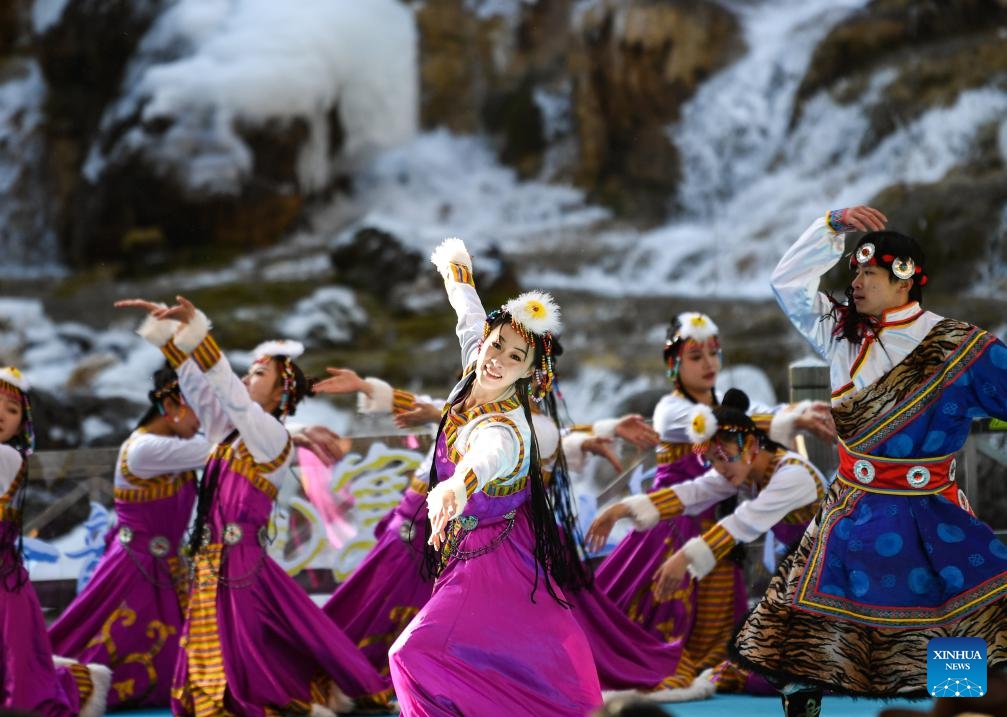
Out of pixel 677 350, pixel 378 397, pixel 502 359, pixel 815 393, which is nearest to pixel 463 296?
pixel 502 359

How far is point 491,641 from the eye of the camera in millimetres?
3254

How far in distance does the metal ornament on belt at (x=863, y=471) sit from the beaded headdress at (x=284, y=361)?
6.85 feet

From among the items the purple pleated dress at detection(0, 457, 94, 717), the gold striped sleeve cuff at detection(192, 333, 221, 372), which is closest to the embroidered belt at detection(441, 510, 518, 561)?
the gold striped sleeve cuff at detection(192, 333, 221, 372)

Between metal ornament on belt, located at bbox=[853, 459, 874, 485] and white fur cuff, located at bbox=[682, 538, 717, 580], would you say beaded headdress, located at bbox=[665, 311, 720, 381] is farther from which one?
→ metal ornament on belt, located at bbox=[853, 459, 874, 485]

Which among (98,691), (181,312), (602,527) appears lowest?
(98,691)

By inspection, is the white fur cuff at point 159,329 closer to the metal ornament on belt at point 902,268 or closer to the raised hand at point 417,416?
the raised hand at point 417,416

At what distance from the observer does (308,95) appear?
1261 centimetres

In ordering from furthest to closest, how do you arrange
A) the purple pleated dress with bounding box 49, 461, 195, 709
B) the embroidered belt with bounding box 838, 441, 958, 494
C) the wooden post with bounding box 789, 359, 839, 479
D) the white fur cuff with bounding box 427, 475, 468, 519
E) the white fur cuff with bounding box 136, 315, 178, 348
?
1. the wooden post with bounding box 789, 359, 839, 479
2. the purple pleated dress with bounding box 49, 461, 195, 709
3. the white fur cuff with bounding box 136, 315, 178, 348
4. the embroidered belt with bounding box 838, 441, 958, 494
5. the white fur cuff with bounding box 427, 475, 468, 519

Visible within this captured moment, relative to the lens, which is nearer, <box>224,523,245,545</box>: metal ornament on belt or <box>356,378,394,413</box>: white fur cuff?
<box>224,523,245,545</box>: metal ornament on belt

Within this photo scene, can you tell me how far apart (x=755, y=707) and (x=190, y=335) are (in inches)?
86.3

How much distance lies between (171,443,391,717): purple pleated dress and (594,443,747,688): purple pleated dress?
101 centimetres

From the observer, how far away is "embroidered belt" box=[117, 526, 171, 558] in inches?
198

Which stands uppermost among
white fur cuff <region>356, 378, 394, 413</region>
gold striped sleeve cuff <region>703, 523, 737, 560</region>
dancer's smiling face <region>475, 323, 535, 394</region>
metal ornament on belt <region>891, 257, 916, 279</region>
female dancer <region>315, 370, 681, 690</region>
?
metal ornament on belt <region>891, 257, 916, 279</region>

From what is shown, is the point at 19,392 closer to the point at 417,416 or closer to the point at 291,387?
the point at 291,387
